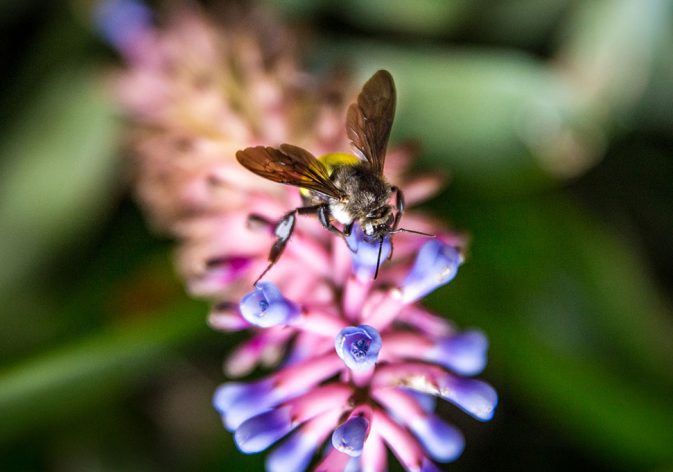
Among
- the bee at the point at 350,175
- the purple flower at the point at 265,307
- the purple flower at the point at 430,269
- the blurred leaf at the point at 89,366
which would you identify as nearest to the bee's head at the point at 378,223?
the bee at the point at 350,175

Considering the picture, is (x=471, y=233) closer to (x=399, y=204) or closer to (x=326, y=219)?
(x=399, y=204)

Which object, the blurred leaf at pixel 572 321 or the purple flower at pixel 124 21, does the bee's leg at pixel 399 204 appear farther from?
the purple flower at pixel 124 21

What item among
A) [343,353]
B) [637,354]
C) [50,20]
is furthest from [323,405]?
[50,20]

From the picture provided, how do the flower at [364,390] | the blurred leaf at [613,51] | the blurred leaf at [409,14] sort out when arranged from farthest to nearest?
the blurred leaf at [409,14]
the blurred leaf at [613,51]
the flower at [364,390]

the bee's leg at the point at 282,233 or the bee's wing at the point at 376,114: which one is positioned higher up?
the bee's wing at the point at 376,114

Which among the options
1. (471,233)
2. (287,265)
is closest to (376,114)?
Answer: (287,265)

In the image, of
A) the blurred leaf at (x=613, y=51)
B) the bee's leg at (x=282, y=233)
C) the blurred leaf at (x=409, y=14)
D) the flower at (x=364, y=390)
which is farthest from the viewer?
the blurred leaf at (x=409, y=14)

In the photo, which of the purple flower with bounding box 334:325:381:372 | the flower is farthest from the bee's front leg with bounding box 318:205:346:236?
the purple flower with bounding box 334:325:381:372

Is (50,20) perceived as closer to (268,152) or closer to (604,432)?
(268,152)

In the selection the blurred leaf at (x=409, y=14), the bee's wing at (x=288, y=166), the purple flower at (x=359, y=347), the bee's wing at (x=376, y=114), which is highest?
the blurred leaf at (x=409, y=14)
